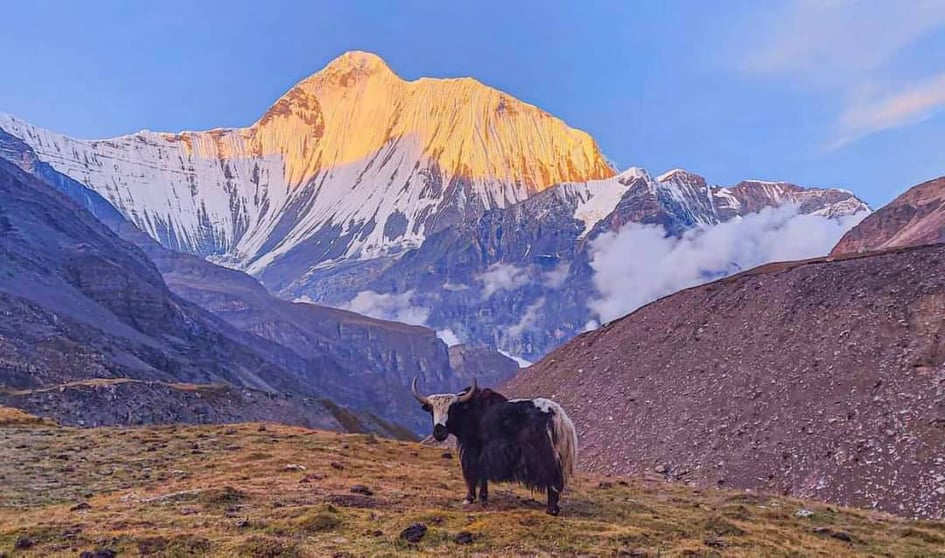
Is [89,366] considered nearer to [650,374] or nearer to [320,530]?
[650,374]

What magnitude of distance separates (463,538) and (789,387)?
37573 millimetres

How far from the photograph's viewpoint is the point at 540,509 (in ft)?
62.4

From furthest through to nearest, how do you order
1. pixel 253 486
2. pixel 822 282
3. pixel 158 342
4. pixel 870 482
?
pixel 158 342 → pixel 822 282 → pixel 870 482 → pixel 253 486

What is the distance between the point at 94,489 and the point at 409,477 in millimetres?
8729

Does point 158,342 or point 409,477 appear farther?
point 158,342

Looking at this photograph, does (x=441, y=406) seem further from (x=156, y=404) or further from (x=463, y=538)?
(x=156, y=404)

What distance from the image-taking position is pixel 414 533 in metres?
15.4

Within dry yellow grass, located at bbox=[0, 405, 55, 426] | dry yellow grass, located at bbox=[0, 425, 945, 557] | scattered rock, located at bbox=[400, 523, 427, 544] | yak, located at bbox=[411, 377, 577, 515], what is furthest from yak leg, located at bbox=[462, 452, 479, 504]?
dry yellow grass, located at bbox=[0, 405, 55, 426]

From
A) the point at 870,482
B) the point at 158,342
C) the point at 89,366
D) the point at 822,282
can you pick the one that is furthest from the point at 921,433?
the point at 158,342

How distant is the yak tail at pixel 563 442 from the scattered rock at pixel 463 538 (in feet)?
12.4

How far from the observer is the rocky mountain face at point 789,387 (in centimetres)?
3694

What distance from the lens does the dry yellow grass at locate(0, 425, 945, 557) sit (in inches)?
587

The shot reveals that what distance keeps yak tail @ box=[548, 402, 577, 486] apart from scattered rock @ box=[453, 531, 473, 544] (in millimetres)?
3783

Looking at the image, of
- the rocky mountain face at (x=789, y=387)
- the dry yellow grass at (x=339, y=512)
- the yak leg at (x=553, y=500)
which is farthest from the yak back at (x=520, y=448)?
the rocky mountain face at (x=789, y=387)
